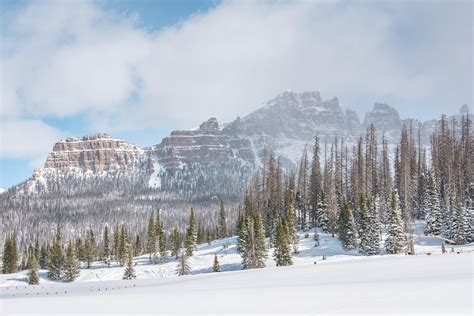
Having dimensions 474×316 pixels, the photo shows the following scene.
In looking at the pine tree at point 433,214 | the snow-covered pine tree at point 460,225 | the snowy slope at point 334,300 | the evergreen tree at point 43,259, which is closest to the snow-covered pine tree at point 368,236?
the pine tree at point 433,214

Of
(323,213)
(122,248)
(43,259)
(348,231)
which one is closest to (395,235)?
(348,231)

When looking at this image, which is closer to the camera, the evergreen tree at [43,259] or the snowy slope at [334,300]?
the snowy slope at [334,300]

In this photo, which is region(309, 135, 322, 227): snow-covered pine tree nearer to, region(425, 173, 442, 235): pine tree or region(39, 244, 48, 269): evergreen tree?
region(425, 173, 442, 235): pine tree

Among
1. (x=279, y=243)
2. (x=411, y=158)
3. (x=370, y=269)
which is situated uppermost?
(x=411, y=158)

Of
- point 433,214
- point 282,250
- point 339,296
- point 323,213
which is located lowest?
point 282,250

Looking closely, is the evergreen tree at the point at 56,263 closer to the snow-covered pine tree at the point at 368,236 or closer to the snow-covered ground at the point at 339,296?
the snow-covered pine tree at the point at 368,236

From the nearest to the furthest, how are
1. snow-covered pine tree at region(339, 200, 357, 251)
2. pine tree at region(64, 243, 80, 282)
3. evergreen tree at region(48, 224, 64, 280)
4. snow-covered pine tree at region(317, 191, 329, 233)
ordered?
snow-covered pine tree at region(339, 200, 357, 251)
snow-covered pine tree at region(317, 191, 329, 233)
pine tree at region(64, 243, 80, 282)
evergreen tree at region(48, 224, 64, 280)

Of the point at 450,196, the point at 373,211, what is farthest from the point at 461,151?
the point at 373,211

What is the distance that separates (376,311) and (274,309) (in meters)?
3.28

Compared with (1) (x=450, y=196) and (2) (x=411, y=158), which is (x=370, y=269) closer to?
(1) (x=450, y=196)

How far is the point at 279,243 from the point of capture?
182 ft

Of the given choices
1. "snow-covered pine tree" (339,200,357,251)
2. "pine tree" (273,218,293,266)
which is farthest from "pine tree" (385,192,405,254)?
"pine tree" (273,218,293,266)

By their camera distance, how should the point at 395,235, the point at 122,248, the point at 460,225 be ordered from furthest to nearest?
the point at 122,248 < the point at 395,235 < the point at 460,225

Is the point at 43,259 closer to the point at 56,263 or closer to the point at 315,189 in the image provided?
the point at 56,263
